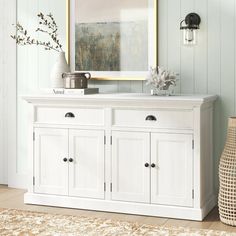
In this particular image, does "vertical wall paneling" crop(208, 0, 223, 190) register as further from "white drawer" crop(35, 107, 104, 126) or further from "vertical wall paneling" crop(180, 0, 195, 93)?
"white drawer" crop(35, 107, 104, 126)

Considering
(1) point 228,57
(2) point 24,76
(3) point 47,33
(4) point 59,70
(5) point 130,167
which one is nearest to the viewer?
(5) point 130,167

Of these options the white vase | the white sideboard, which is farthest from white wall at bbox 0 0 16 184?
the white sideboard

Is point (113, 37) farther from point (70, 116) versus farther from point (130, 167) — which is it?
point (130, 167)

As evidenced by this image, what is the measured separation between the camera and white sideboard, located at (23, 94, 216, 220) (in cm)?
412

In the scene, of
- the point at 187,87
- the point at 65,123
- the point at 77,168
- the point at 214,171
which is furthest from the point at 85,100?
the point at 214,171

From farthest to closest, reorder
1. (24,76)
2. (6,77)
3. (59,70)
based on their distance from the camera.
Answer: (6,77) < (24,76) < (59,70)

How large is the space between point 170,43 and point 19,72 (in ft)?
4.74

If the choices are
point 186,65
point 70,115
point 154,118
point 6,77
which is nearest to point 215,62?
point 186,65

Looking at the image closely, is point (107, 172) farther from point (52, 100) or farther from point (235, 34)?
point (235, 34)

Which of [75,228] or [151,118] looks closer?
[75,228]

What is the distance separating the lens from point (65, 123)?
445 centimetres

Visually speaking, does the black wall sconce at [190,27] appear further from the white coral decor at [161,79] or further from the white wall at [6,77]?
the white wall at [6,77]

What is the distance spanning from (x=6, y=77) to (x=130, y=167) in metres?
1.70

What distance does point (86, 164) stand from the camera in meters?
4.40
